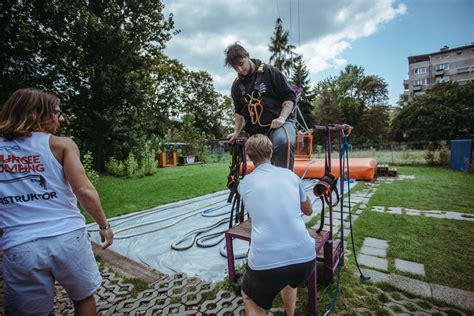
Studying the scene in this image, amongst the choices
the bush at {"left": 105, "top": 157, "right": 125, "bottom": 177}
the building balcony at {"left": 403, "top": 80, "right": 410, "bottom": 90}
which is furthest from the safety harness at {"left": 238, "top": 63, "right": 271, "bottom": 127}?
the building balcony at {"left": 403, "top": 80, "right": 410, "bottom": 90}

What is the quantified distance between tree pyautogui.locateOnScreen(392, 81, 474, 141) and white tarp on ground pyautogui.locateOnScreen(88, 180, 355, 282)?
2720 centimetres

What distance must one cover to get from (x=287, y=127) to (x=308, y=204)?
2.75 ft

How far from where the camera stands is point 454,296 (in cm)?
200

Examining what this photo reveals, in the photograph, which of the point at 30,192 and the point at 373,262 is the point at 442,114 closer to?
the point at 373,262

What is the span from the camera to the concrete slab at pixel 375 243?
3046 mm

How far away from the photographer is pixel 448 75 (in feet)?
138

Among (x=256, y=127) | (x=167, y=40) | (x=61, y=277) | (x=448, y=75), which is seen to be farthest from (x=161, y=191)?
(x=448, y=75)

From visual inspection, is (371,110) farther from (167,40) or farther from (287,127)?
(287,127)

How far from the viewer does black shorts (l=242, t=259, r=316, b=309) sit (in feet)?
4.29

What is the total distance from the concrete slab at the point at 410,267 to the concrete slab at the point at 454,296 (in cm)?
25

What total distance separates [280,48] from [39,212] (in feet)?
84.8

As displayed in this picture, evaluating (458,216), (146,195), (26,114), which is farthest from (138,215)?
(458,216)

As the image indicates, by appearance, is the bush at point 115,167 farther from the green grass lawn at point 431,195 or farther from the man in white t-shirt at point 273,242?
the man in white t-shirt at point 273,242

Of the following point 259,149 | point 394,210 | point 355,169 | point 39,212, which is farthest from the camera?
point 355,169
